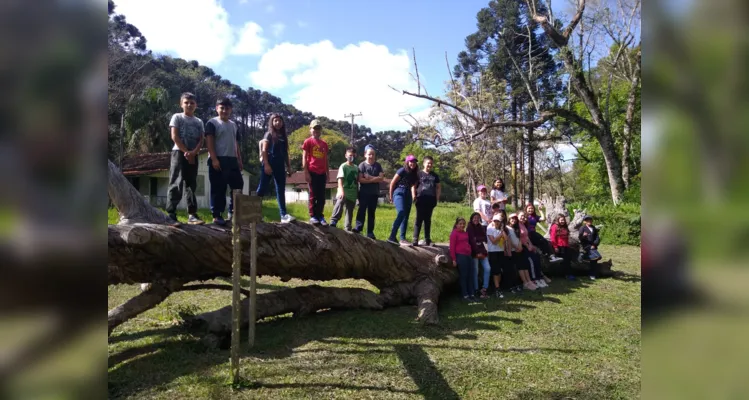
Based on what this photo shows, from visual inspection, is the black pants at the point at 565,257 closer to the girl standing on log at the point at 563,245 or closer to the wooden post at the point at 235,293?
the girl standing on log at the point at 563,245

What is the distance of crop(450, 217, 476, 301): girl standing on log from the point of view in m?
8.00

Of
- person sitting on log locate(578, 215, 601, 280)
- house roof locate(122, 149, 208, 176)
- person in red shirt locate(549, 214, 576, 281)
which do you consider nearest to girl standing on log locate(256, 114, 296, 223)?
person in red shirt locate(549, 214, 576, 281)

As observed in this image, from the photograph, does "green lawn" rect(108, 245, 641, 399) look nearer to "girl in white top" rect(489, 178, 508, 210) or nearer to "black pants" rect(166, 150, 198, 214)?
"black pants" rect(166, 150, 198, 214)

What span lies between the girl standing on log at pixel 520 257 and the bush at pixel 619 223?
32.8 feet

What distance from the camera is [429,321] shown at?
253 inches

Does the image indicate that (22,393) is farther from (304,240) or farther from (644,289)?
(304,240)

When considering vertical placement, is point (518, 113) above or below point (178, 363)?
above

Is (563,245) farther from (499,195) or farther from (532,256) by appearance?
(499,195)

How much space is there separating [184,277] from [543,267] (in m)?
7.55

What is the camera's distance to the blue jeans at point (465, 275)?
802cm

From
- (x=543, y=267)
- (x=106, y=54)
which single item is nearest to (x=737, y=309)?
(x=106, y=54)

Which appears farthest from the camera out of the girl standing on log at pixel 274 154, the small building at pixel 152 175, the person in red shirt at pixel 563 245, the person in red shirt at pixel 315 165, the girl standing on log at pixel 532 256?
the small building at pixel 152 175

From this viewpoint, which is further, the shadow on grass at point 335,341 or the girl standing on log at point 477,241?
the girl standing on log at point 477,241

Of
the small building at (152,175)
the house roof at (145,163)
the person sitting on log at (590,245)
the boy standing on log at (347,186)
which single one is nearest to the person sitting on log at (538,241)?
the person sitting on log at (590,245)
